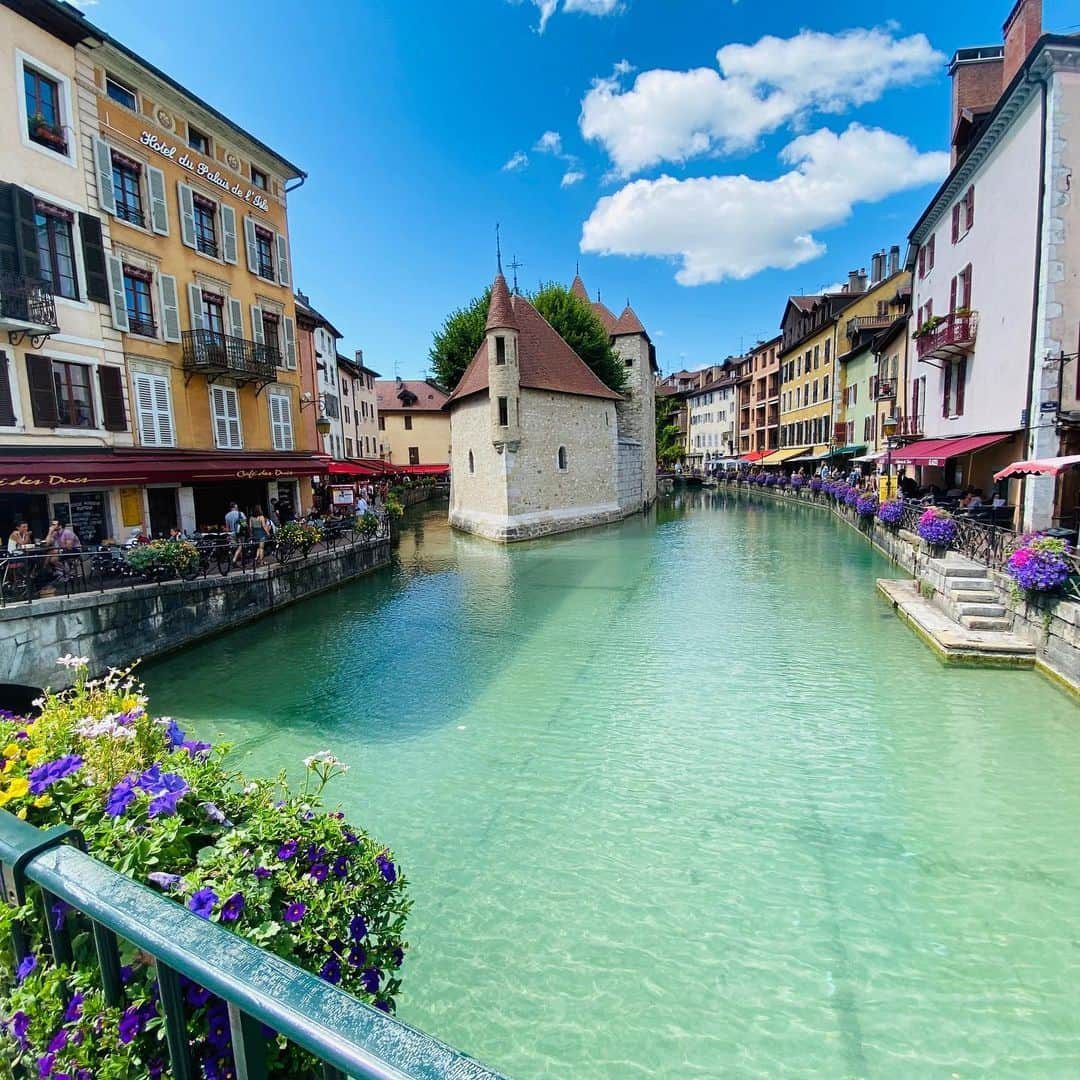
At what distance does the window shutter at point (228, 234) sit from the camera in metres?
18.6

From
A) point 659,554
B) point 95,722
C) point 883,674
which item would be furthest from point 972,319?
point 95,722

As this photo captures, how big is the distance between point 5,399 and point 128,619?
571cm

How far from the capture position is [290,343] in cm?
2130

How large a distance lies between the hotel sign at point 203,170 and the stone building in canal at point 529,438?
983 cm

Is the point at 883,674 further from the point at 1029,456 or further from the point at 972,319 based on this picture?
the point at 972,319

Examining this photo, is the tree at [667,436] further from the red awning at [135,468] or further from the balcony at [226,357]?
the red awning at [135,468]

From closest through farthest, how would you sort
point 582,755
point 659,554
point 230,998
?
point 230,998
point 582,755
point 659,554

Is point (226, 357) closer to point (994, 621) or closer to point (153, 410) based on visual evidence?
point (153, 410)

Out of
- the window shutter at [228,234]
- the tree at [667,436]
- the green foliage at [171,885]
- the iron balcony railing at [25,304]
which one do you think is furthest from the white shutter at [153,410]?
the tree at [667,436]

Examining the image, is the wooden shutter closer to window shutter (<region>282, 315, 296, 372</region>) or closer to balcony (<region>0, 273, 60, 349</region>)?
balcony (<region>0, 273, 60, 349</region>)

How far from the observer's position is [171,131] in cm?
1695

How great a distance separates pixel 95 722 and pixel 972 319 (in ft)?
70.8

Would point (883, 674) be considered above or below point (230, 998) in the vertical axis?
below

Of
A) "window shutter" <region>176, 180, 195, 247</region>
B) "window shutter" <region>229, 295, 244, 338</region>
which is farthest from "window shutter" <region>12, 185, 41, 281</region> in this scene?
"window shutter" <region>229, 295, 244, 338</region>
